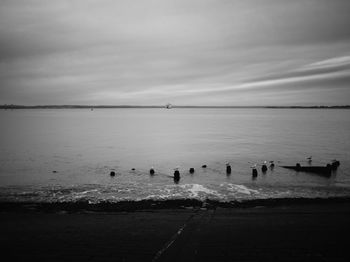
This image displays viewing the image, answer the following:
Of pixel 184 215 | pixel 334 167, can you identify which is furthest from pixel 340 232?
pixel 334 167

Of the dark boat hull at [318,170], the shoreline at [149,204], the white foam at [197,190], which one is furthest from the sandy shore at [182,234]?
the dark boat hull at [318,170]

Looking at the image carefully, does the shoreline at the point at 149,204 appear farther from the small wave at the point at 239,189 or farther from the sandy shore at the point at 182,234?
the small wave at the point at 239,189

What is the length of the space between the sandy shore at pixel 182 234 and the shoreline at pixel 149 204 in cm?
88

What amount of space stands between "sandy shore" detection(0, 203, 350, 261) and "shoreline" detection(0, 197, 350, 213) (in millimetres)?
884

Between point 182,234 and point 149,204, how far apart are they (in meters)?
6.45

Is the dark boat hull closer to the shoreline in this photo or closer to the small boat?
the small boat

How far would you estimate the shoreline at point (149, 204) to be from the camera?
18.0 meters

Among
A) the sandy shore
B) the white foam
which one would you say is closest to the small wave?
the white foam

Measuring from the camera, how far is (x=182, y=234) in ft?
42.5

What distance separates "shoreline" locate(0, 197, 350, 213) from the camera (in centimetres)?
1802

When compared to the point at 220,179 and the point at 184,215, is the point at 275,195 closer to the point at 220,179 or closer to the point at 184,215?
the point at 220,179

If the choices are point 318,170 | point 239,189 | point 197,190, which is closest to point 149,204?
point 197,190

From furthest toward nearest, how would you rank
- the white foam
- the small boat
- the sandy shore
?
the small boat, the white foam, the sandy shore

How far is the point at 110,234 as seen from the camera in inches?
510
